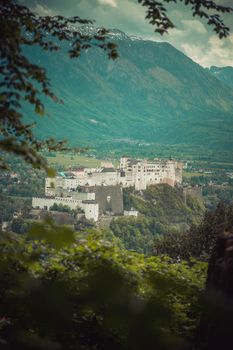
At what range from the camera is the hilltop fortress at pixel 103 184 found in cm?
6519

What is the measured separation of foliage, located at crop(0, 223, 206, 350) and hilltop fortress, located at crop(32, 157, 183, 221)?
5513 centimetres

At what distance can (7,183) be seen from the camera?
9344 cm

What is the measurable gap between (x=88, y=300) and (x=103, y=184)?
2769 inches

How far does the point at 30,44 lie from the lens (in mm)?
5625

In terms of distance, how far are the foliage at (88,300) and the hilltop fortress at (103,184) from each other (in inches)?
2170

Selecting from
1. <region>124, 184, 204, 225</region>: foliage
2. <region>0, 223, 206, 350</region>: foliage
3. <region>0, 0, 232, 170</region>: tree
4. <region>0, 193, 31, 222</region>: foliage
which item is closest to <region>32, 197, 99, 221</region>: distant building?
<region>0, 193, 31, 222</region>: foliage

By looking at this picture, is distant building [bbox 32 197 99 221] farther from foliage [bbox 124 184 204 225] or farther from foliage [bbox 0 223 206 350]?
foliage [bbox 0 223 206 350]

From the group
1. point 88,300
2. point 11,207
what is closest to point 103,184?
point 11,207

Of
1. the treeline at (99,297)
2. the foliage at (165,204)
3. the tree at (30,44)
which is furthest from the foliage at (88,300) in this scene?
the foliage at (165,204)

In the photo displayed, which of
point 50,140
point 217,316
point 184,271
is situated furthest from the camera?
point 50,140

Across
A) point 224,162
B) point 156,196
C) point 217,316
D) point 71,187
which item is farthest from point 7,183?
point 217,316

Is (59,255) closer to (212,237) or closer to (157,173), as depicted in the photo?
(212,237)

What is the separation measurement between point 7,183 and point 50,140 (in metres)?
88.0

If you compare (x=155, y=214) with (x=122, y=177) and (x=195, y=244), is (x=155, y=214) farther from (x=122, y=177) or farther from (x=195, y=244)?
(x=195, y=244)
